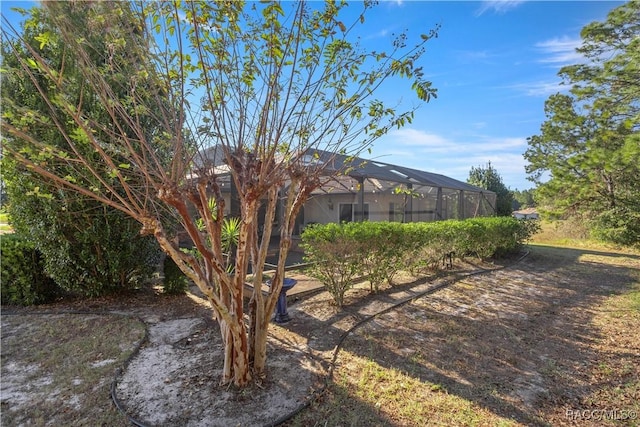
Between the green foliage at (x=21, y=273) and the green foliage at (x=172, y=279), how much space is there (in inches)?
74.1

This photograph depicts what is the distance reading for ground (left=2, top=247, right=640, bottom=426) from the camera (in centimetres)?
246

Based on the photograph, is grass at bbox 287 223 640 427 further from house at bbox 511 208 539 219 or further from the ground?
house at bbox 511 208 539 219

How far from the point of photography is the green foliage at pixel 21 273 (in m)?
5.01

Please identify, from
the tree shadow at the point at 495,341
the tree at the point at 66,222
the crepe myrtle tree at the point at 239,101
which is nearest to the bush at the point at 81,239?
the tree at the point at 66,222

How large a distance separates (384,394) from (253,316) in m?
1.39

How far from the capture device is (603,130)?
641 centimetres

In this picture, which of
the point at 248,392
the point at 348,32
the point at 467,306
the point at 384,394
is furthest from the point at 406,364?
the point at 348,32

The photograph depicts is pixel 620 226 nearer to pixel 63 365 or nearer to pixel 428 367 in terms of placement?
pixel 428 367

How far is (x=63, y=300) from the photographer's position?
211 inches

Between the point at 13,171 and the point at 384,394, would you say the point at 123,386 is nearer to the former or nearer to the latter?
the point at 384,394

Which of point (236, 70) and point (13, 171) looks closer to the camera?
point (236, 70)

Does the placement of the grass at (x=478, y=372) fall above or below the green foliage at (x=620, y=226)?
below

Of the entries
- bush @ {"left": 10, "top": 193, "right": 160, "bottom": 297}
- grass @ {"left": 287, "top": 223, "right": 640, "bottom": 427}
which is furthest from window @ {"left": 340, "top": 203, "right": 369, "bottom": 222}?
bush @ {"left": 10, "top": 193, "right": 160, "bottom": 297}

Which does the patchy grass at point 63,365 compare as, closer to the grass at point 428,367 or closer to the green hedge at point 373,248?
the grass at point 428,367
